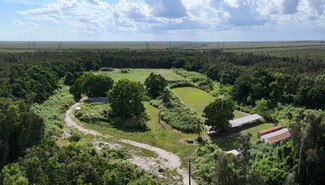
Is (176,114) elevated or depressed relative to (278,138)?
elevated

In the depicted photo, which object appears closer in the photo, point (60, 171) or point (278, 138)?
point (60, 171)

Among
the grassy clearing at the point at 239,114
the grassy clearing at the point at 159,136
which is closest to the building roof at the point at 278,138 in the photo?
the grassy clearing at the point at 159,136

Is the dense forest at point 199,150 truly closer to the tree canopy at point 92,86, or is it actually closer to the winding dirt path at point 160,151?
the tree canopy at point 92,86

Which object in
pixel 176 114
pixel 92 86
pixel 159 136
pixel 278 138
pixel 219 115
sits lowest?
pixel 159 136

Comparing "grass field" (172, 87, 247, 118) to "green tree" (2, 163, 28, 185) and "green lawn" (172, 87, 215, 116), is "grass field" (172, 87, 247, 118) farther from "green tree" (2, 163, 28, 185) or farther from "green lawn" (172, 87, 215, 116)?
"green tree" (2, 163, 28, 185)

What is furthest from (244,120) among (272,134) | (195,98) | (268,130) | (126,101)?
(195,98)

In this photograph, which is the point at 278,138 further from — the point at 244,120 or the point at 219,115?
the point at 244,120

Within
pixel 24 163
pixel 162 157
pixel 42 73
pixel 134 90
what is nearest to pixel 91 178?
pixel 24 163
